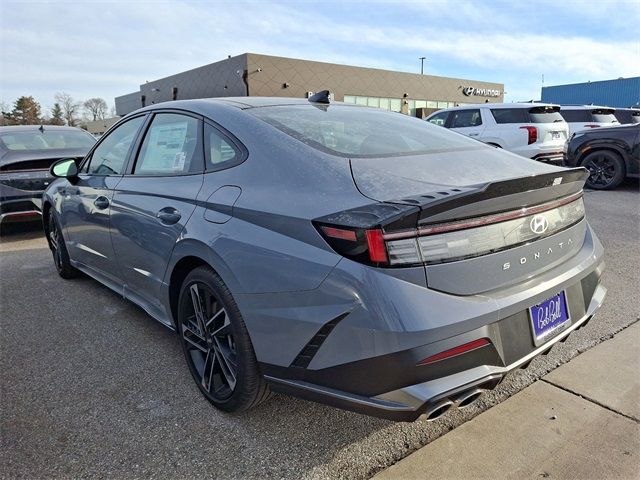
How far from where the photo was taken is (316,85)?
3562 cm

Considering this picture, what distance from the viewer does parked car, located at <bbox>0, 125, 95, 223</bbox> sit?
6.16m

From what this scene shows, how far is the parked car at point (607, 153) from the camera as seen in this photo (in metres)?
8.64

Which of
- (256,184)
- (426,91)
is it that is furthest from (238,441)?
(426,91)

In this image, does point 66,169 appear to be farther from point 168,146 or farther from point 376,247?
point 376,247

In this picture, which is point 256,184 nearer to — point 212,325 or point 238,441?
point 212,325

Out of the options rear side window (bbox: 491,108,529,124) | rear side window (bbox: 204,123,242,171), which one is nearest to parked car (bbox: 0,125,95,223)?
rear side window (bbox: 204,123,242,171)

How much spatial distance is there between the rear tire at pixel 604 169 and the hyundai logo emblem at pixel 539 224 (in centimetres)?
822

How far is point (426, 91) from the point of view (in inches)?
1705

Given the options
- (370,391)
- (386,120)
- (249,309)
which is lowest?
(370,391)

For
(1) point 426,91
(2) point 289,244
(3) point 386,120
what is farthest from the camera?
(1) point 426,91

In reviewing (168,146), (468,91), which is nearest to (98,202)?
(168,146)

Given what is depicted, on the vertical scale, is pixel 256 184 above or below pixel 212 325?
above

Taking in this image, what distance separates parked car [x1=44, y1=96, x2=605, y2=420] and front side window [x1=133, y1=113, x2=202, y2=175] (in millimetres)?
16

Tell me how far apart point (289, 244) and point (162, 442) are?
3.76 ft
